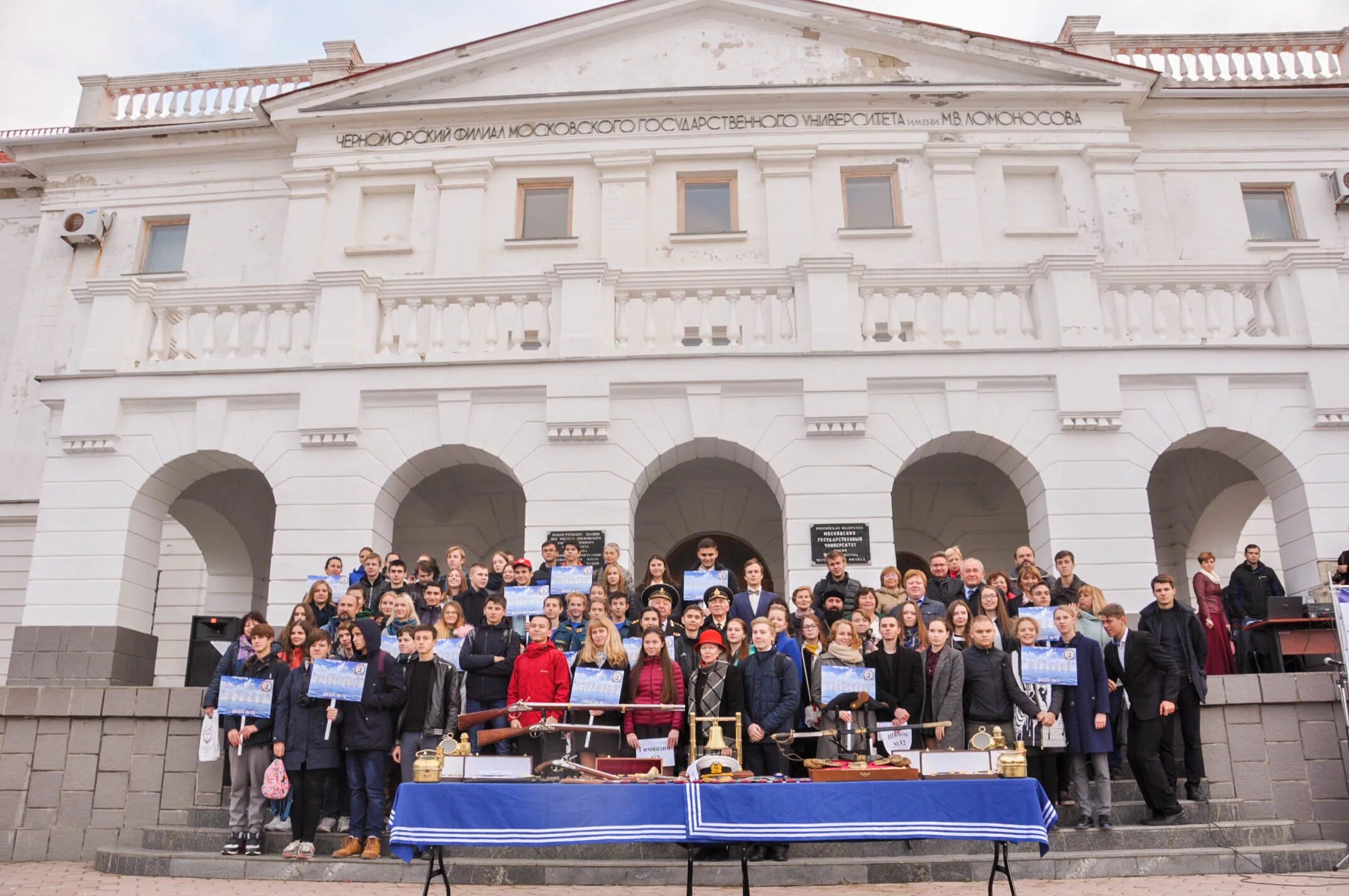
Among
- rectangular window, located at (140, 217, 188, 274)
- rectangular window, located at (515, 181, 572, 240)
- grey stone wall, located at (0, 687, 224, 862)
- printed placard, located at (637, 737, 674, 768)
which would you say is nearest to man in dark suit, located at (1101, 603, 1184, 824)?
printed placard, located at (637, 737, 674, 768)

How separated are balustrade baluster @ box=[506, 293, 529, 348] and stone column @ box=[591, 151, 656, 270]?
120 inches

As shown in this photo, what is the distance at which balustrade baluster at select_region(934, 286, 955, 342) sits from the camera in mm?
13562

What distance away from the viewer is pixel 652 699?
864 centimetres

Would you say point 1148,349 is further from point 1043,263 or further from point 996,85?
point 996,85

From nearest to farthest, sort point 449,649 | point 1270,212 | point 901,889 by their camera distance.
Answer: point 901,889, point 449,649, point 1270,212

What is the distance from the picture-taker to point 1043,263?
13523mm

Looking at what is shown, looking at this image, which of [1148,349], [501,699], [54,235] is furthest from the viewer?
[54,235]

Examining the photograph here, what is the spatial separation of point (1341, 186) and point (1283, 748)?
11.4m

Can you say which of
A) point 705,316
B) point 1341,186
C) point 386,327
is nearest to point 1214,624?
point 705,316

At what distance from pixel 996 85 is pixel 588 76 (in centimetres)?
665

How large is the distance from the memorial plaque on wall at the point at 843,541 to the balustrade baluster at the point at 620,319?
11.1ft

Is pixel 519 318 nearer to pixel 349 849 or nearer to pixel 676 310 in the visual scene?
pixel 676 310

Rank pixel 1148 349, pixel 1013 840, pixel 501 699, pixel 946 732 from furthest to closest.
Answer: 1. pixel 1148 349
2. pixel 501 699
3. pixel 946 732
4. pixel 1013 840

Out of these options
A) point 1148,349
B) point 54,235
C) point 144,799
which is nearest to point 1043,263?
point 1148,349
